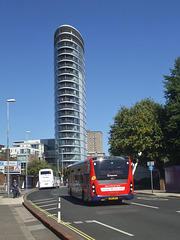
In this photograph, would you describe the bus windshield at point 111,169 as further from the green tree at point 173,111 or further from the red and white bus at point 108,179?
the green tree at point 173,111

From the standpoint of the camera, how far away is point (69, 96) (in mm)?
114250

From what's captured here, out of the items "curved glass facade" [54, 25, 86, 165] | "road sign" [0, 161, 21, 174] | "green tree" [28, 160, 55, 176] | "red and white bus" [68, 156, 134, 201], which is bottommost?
"red and white bus" [68, 156, 134, 201]

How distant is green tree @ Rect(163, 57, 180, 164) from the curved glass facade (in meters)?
77.5

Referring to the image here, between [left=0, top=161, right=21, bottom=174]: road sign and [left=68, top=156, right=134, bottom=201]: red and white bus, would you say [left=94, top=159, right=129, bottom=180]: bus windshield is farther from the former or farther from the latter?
[left=0, top=161, right=21, bottom=174]: road sign

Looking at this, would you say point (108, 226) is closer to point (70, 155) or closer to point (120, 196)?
point (120, 196)

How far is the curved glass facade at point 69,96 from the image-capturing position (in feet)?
366

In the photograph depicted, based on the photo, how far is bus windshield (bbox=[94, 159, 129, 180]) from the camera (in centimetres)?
1576

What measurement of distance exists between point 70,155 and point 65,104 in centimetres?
1977

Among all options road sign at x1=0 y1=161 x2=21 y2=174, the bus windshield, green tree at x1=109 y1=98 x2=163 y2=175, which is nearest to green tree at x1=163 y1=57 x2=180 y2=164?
green tree at x1=109 y1=98 x2=163 y2=175

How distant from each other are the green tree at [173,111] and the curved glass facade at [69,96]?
254ft

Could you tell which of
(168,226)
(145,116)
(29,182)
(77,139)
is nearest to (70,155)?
(77,139)

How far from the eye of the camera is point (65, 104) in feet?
370

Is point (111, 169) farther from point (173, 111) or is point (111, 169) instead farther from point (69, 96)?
point (69, 96)

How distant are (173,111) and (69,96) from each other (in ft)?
286
